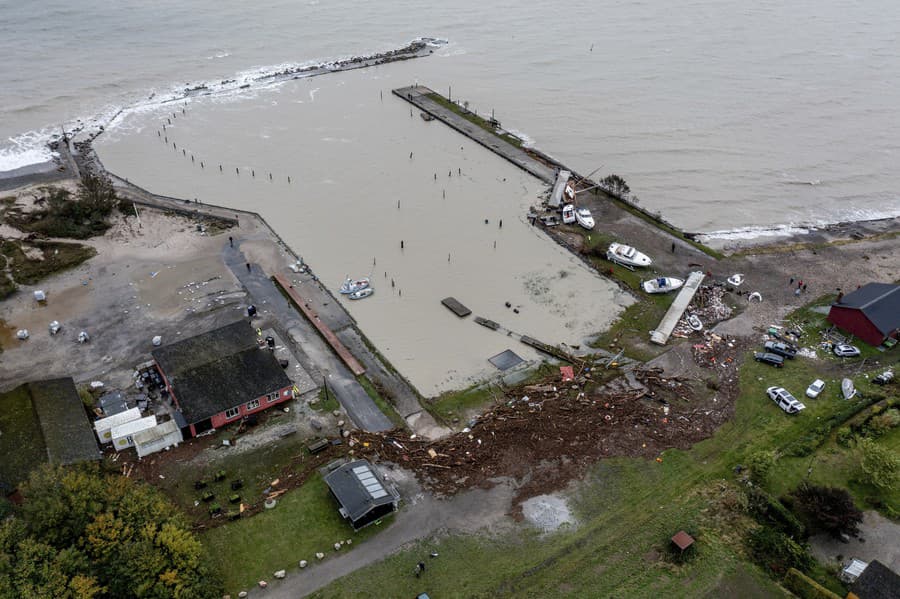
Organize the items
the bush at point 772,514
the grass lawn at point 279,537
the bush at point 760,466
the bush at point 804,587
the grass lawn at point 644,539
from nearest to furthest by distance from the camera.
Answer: the bush at point 804,587
the grass lawn at point 644,539
the grass lawn at point 279,537
the bush at point 772,514
the bush at point 760,466

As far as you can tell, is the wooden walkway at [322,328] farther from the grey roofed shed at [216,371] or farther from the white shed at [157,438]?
the white shed at [157,438]

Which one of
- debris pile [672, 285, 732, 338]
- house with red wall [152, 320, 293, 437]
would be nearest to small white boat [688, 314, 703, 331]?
debris pile [672, 285, 732, 338]

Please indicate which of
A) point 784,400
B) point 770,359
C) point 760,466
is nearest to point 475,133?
point 770,359

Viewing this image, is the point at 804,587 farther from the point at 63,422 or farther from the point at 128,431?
the point at 63,422

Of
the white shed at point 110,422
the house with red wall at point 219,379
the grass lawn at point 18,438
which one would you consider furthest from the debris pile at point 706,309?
the grass lawn at point 18,438

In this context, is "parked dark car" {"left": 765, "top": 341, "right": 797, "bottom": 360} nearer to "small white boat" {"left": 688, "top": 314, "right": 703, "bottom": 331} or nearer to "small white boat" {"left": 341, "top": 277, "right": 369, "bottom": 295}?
"small white boat" {"left": 688, "top": 314, "right": 703, "bottom": 331}

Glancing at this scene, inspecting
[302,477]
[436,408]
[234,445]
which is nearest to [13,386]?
[234,445]
